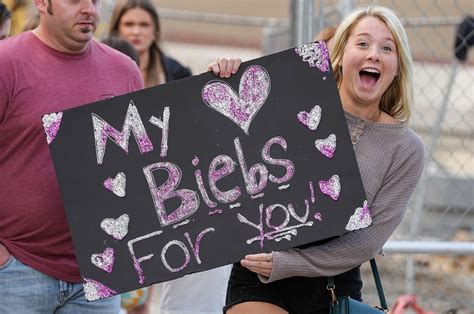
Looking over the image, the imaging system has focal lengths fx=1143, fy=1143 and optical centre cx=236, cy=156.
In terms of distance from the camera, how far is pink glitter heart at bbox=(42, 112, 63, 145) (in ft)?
13.2

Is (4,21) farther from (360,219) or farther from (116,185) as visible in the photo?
(360,219)

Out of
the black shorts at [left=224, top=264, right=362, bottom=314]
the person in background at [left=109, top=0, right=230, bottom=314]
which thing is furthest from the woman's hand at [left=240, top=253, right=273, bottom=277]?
the person in background at [left=109, top=0, right=230, bottom=314]

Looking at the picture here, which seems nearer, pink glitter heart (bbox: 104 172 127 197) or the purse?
pink glitter heart (bbox: 104 172 127 197)

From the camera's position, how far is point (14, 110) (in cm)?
416

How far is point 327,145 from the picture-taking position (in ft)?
13.6

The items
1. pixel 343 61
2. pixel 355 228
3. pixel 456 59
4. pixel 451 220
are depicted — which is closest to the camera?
pixel 355 228

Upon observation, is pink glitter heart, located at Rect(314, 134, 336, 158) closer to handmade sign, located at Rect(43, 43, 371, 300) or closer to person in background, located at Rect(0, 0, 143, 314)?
handmade sign, located at Rect(43, 43, 371, 300)

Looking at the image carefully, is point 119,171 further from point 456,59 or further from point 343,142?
point 456,59

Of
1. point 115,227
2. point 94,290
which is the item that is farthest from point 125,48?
point 94,290

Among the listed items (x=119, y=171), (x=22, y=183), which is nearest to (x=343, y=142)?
(x=119, y=171)

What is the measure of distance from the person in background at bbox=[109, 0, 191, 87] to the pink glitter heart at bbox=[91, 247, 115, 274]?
3.00 metres

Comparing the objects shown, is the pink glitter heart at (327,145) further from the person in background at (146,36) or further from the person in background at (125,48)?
the person in background at (146,36)

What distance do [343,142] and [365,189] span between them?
8.7 inches

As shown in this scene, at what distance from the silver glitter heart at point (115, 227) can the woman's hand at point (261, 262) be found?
437 millimetres
